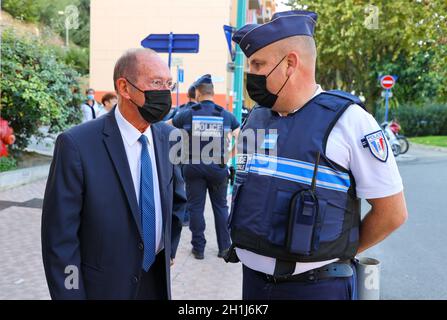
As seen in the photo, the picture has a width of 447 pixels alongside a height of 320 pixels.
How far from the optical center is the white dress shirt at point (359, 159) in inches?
76.7

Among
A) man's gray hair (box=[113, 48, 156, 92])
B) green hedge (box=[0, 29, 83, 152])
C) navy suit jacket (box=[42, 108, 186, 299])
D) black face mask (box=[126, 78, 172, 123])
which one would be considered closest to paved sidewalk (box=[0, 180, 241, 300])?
navy suit jacket (box=[42, 108, 186, 299])

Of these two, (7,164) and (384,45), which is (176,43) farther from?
(384,45)

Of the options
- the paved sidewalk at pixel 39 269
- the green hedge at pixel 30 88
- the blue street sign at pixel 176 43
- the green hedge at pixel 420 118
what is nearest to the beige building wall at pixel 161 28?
the green hedge at pixel 420 118

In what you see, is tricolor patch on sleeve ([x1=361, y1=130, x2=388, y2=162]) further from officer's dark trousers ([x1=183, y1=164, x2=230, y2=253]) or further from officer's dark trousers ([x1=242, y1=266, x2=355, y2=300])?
officer's dark trousers ([x1=183, y1=164, x2=230, y2=253])

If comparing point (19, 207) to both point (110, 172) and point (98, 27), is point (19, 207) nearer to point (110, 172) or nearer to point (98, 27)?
point (110, 172)

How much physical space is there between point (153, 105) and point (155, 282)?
2.85 ft

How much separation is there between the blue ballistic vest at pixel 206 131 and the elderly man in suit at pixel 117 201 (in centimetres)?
290

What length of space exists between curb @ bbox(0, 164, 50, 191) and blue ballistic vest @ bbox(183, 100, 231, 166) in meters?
4.57

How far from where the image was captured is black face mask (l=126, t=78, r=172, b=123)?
237 centimetres

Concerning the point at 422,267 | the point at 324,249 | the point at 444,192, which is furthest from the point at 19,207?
the point at 444,192

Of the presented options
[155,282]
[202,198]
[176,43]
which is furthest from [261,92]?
[176,43]

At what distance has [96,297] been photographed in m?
2.13

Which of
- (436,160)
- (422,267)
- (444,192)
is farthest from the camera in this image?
(436,160)

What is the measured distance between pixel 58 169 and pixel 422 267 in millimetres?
4330
